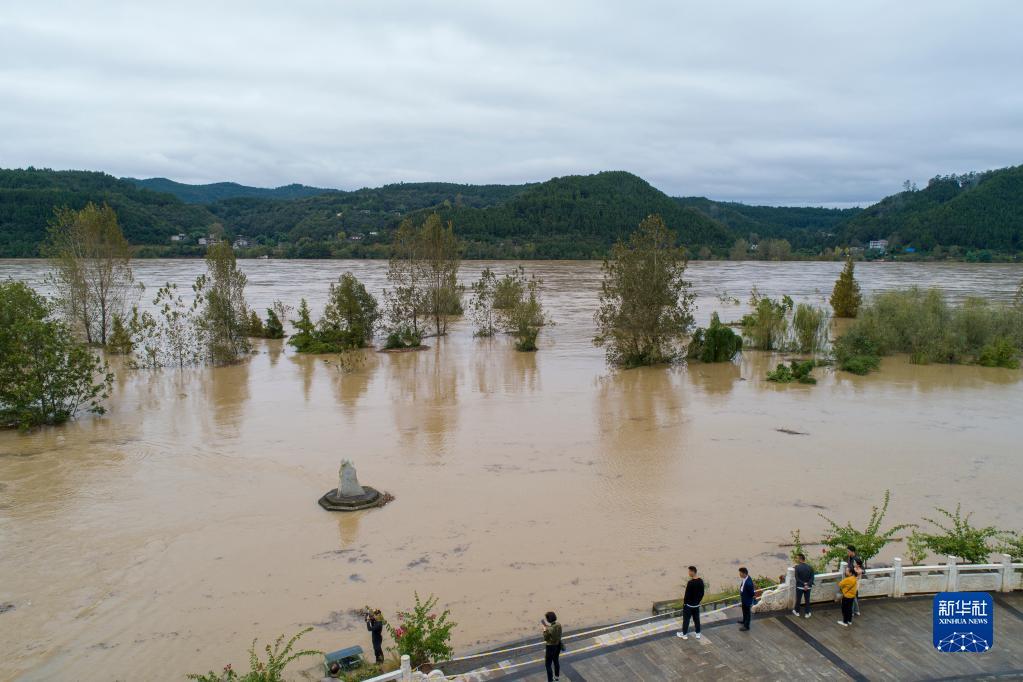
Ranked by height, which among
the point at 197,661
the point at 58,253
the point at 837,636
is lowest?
the point at 197,661

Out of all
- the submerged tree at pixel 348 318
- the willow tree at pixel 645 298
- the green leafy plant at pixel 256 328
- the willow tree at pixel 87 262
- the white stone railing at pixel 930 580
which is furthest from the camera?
the green leafy plant at pixel 256 328

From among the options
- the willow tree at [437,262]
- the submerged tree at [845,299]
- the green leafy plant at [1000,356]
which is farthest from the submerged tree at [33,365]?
the submerged tree at [845,299]

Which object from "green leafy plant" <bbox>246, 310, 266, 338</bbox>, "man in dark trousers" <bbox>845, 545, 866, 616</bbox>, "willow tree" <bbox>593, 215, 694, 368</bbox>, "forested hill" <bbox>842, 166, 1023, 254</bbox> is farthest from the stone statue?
"forested hill" <bbox>842, 166, 1023, 254</bbox>

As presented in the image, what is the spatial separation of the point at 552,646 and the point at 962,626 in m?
5.09

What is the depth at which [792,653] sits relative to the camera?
863cm

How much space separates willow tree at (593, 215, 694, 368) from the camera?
3133 cm

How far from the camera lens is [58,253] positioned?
3472 centimetres

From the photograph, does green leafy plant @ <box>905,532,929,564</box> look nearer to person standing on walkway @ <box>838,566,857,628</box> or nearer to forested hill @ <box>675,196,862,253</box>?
person standing on walkway @ <box>838,566,857,628</box>

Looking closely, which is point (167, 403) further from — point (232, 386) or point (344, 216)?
point (344, 216)

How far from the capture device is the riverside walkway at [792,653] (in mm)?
8234

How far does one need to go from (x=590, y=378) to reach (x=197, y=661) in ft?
68.8

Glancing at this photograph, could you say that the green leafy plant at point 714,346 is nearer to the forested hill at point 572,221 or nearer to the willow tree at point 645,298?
the willow tree at point 645,298

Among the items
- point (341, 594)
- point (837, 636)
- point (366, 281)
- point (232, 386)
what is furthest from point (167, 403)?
point (366, 281)

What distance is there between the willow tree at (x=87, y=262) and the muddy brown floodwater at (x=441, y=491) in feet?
26.9
